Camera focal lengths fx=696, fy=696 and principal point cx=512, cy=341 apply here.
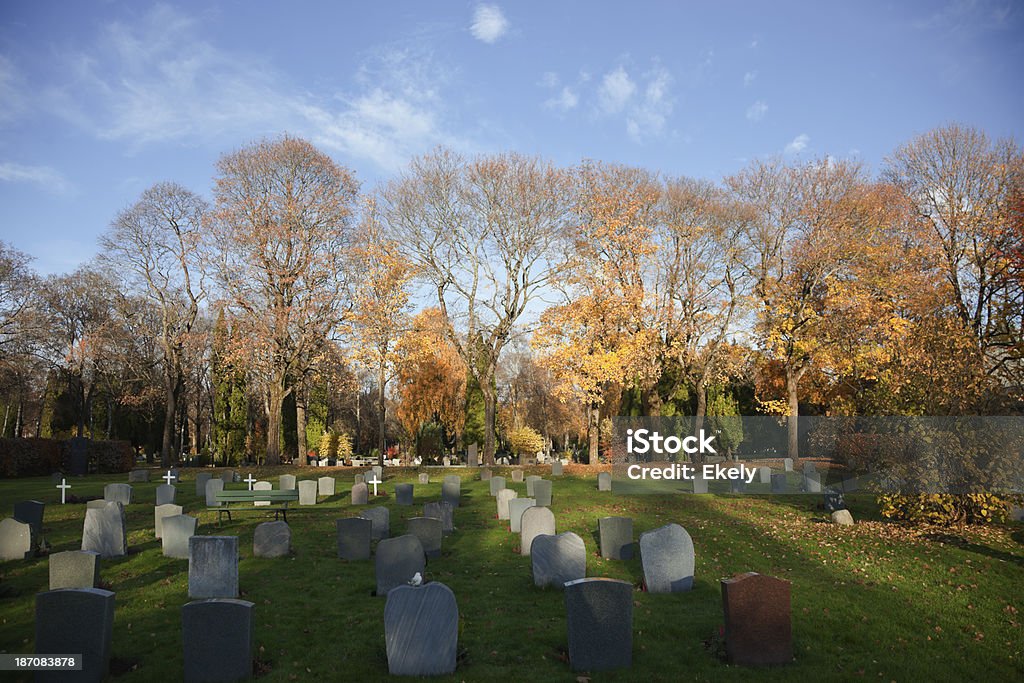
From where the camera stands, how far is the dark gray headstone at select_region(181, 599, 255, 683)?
7.06 m

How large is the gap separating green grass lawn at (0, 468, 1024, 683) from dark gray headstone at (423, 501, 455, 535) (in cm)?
33

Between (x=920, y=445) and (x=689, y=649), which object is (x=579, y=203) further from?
(x=689, y=649)

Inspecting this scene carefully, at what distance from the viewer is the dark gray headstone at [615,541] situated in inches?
507

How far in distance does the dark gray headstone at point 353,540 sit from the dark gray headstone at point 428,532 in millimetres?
872

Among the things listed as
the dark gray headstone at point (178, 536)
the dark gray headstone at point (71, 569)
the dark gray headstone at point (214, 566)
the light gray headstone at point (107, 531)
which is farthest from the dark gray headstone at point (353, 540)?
the dark gray headstone at point (71, 569)

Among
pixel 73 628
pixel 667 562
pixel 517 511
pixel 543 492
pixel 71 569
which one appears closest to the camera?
pixel 73 628

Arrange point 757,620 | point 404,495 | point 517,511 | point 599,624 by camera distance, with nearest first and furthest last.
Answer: point 599,624 < point 757,620 < point 517,511 < point 404,495

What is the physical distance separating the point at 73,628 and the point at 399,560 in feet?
14.2

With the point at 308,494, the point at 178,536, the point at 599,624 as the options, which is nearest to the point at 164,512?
the point at 178,536

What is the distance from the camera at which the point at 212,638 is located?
7090 millimetres

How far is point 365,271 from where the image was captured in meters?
32.2

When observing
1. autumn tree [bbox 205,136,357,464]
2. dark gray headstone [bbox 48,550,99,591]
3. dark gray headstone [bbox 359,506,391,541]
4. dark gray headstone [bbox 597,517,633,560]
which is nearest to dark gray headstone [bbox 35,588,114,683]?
dark gray headstone [bbox 48,550,99,591]

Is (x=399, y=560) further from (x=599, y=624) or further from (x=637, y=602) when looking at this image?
(x=599, y=624)

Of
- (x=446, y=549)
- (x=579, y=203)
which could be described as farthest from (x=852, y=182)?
(x=446, y=549)
